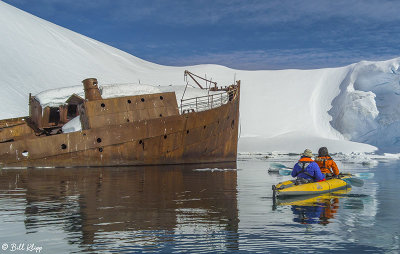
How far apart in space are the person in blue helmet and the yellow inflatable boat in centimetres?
18

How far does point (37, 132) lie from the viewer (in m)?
27.5

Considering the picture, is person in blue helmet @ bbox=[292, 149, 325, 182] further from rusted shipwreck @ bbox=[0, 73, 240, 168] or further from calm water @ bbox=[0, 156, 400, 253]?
rusted shipwreck @ bbox=[0, 73, 240, 168]

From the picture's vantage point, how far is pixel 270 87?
59.7m

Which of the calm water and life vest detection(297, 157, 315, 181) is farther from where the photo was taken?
life vest detection(297, 157, 315, 181)

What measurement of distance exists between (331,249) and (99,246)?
2975 millimetres

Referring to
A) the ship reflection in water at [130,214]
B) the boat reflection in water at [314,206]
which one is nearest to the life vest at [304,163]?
the boat reflection in water at [314,206]

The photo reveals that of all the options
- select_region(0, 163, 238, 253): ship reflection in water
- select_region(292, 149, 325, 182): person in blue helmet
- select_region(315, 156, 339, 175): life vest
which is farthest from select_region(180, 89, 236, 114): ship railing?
select_region(292, 149, 325, 182): person in blue helmet

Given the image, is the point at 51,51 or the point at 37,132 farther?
the point at 51,51

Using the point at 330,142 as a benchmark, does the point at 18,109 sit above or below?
above

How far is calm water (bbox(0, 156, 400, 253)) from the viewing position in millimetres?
6223

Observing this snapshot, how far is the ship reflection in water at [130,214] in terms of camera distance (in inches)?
254

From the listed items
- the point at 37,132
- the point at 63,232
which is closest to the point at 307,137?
the point at 37,132

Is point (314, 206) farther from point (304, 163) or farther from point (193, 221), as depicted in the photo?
point (193, 221)

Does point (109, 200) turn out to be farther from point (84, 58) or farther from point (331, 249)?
point (84, 58)
